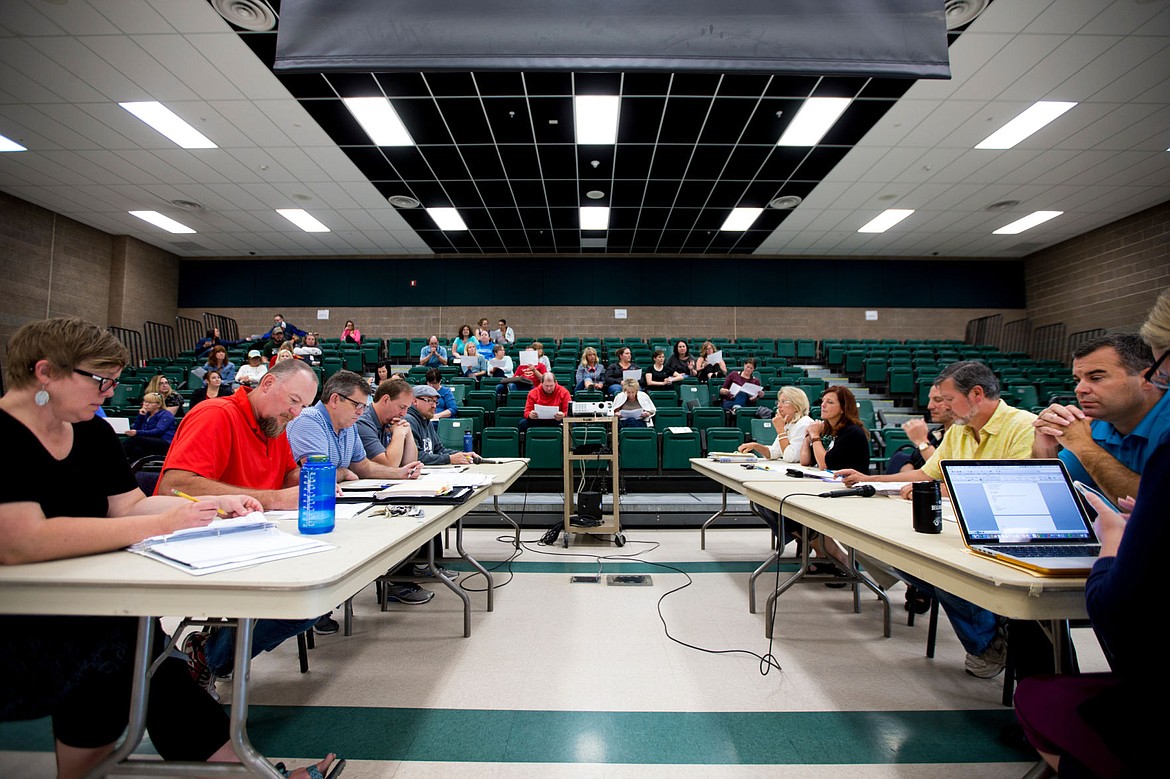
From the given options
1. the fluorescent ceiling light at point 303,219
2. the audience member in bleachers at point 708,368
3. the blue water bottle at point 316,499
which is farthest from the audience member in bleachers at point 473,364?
the blue water bottle at point 316,499

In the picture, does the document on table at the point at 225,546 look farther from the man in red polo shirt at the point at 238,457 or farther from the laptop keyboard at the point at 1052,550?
the laptop keyboard at the point at 1052,550

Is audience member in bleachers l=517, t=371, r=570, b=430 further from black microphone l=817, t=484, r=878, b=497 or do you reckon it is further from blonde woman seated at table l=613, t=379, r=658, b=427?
black microphone l=817, t=484, r=878, b=497

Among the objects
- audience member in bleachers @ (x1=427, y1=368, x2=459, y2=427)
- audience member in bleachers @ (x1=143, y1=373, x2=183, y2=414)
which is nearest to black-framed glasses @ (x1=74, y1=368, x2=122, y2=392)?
audience member in bleachers @ (x1=427, y1=368, x2=459, y2=427)

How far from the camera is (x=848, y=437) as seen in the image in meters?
3.09

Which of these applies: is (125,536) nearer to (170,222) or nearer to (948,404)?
(948,404)

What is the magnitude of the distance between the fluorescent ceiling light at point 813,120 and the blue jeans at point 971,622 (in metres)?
5.55

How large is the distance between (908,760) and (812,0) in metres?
2.11

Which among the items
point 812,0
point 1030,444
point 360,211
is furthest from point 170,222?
point 1030,444

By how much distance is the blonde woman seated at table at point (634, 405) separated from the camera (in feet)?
18.8

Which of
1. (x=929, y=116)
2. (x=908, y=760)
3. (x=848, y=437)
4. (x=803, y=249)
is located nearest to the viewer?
(x=908, y=760)

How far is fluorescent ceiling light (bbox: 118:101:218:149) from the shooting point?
5840 mm

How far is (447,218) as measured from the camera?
→ 946 centimetres

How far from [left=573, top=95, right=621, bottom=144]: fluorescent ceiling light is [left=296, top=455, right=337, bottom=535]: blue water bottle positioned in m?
5.49

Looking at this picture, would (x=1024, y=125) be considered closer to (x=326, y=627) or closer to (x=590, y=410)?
(x=590, y=410)
